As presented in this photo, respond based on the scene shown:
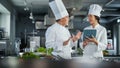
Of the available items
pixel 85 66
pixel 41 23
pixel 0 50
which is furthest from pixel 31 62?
pixel 41 23

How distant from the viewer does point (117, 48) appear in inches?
531

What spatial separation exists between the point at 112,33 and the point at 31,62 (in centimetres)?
1253

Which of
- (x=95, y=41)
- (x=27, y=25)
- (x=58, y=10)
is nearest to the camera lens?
(x=95, y=41)

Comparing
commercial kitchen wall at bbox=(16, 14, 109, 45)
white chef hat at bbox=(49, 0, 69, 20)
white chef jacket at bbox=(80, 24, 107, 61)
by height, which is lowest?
white chef jacket at bbox=(80, 24, 107, 61)

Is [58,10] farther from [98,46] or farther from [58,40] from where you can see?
[98,46]

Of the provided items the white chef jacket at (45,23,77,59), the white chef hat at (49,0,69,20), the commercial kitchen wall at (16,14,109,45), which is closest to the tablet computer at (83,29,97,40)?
the white chef jacket at (45,23,77,59)

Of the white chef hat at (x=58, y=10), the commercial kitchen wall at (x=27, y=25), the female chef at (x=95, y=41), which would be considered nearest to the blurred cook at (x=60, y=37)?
the white chef hat at (x=58, y=10)

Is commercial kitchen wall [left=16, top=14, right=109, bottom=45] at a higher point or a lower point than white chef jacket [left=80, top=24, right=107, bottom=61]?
higher

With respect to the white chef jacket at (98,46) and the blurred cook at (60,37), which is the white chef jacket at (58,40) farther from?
the white chef jacket at (98,46)

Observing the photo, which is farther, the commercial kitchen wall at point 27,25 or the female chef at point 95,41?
the commercial kitchen wall at point 27,25

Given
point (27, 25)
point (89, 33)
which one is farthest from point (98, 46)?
point (27, 25)

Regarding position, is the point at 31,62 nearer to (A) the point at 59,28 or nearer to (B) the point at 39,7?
(A) the point at 59,28

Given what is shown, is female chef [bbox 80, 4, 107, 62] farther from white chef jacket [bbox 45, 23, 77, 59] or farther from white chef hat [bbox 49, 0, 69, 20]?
white chef hat [bbox 49, 0, 69, 20]

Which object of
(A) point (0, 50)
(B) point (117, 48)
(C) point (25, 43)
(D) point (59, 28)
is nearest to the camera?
(D) point (59, 28)
